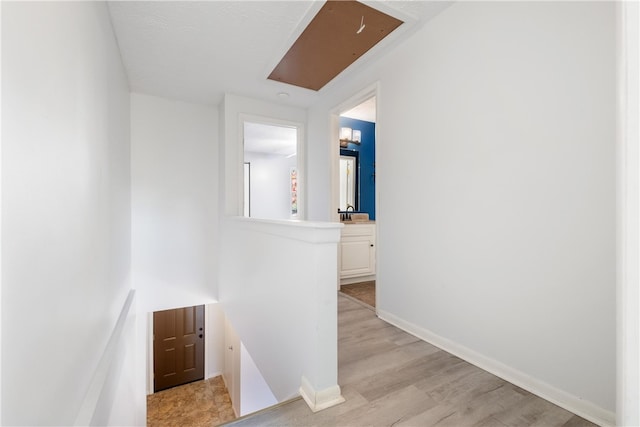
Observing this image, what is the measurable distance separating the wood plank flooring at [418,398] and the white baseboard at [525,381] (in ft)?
0.11

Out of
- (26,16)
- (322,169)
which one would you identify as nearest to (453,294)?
(322,169)

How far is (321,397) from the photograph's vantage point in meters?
1.34

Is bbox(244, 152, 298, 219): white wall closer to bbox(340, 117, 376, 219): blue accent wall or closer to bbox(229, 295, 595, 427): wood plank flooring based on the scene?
bbox(340, 117, 376, 219): blue accent wall

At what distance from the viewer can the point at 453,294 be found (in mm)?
1805

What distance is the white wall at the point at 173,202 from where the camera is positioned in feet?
10.8

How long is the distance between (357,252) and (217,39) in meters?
2.88

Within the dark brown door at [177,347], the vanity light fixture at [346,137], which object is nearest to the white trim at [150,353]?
the dark brown door at [177,347]

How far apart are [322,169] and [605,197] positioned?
97.0 inches

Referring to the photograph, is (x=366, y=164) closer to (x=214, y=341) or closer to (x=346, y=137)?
(x=346, y=137)

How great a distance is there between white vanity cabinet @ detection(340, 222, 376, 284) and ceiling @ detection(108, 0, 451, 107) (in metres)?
1.88

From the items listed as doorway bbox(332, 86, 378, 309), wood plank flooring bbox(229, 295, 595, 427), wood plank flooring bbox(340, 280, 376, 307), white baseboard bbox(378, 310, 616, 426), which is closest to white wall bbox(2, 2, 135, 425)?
wood plank flooring bbox(229, 295, 595, 427)

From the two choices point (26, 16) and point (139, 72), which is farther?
point (139, 72)

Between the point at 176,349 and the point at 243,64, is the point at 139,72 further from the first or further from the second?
the point at 176,349

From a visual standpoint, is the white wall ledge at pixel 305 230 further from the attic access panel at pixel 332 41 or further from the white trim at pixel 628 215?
the attic access panel at pixel 332 41
